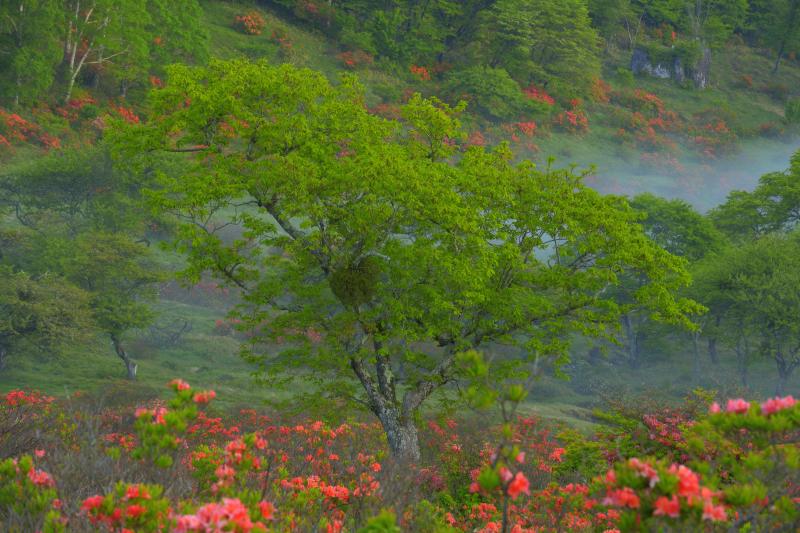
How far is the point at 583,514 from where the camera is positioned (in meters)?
8.46

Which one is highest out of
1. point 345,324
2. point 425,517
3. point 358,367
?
point 425,517

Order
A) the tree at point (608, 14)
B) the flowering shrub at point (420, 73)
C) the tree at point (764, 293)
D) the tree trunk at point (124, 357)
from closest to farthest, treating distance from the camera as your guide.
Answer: the tree trunk at point (124, 357) < the tree at point (764, 293) < the flowering shrub at point (420, 73) < the tree at point (608, 14)

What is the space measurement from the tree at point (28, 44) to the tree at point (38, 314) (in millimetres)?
15949

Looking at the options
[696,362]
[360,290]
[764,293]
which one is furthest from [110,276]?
[764,293]

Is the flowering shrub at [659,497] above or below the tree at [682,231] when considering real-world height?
above

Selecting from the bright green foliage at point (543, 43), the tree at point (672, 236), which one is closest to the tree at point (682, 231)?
the tree at point (672, 236)

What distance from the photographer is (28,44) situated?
33.0 m

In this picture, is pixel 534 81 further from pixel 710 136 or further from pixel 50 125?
pixel 50 125

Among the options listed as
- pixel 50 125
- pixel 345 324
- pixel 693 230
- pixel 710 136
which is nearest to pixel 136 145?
pixel 345 324

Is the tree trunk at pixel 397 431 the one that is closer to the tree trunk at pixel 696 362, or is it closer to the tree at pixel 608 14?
the tree trunk at pixel 696 362

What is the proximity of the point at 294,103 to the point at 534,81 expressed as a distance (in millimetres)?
50992

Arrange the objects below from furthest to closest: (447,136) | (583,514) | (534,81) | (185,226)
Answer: (534,81)
(447,136)
(185,226)
(583,514)

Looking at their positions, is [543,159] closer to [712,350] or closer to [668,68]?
[712,350]

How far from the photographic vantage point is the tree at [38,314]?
19.9 metres
